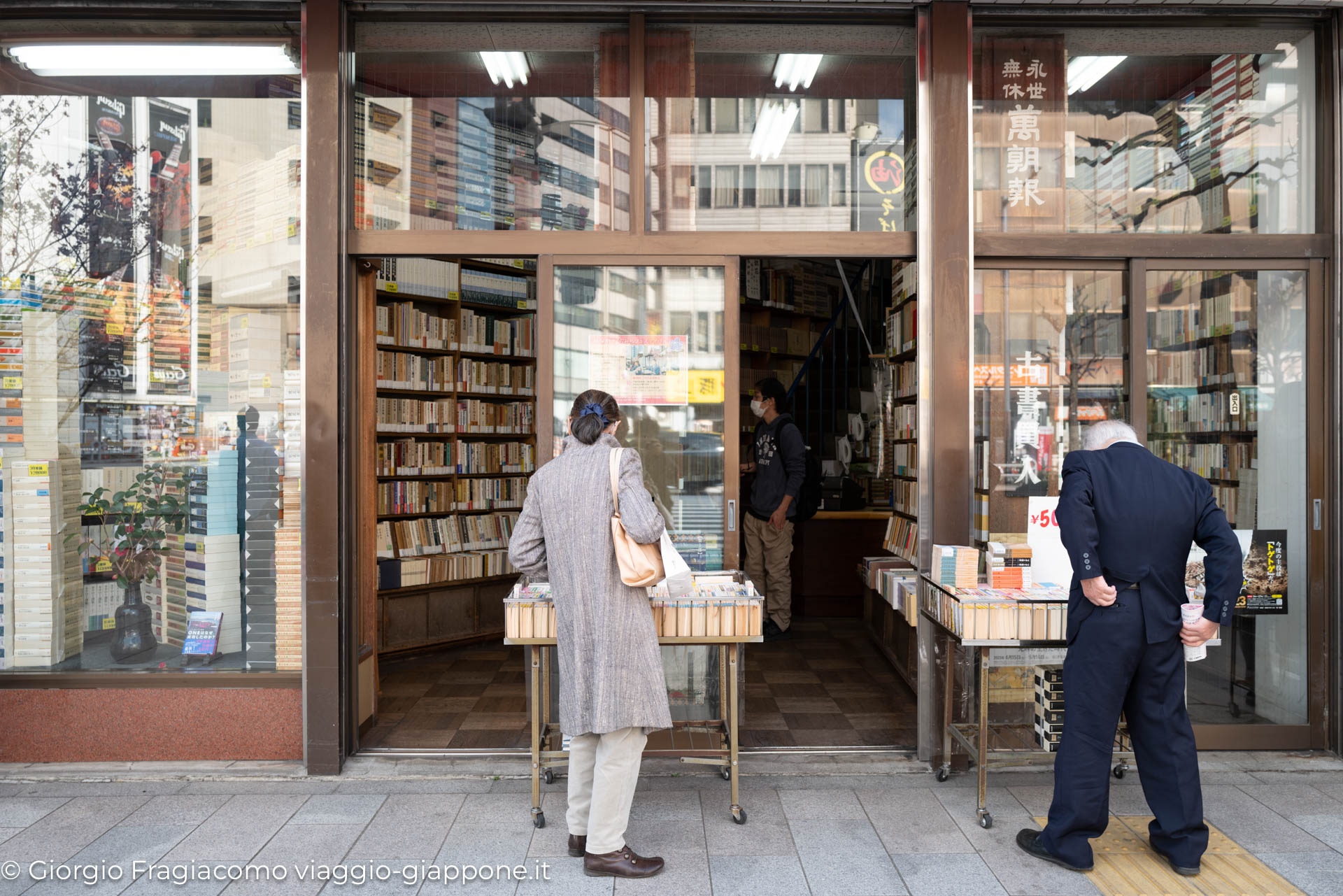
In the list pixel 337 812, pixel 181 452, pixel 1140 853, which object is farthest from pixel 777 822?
pixel 181 452

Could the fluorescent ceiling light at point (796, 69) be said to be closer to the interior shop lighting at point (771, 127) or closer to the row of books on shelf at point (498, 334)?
the interior shop lighting at point (771, 127)

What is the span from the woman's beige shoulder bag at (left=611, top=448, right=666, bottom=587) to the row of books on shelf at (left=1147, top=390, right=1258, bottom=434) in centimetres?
278

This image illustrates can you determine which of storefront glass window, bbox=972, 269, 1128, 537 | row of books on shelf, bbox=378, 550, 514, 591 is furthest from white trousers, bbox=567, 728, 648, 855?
row of books on shelf, bbox=378, 550, 514, 591

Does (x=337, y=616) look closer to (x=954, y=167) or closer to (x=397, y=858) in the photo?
(x=397, y=858)

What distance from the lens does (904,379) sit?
237 inches

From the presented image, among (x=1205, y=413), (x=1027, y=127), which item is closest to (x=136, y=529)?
(x=1027, y=127)

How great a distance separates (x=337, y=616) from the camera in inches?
156

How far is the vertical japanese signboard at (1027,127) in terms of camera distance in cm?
416

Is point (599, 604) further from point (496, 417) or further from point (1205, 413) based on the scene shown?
point (496, 417)

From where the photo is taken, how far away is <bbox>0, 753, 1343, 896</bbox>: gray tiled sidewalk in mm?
2920

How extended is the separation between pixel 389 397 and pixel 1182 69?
17.4 ft

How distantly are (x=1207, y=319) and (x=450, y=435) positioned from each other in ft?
16.7

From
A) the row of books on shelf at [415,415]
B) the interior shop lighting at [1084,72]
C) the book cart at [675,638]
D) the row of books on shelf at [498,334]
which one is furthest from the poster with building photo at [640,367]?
the row of books on shelf at [498,334]

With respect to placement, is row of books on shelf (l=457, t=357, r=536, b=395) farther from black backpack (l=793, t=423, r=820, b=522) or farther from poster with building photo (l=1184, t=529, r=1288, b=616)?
poster with building photo (l=1184, t=529, r=1288, b=616)
